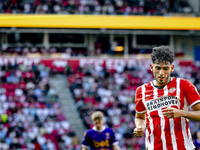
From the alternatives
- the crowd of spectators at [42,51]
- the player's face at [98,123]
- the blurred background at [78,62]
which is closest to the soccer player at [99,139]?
the player's face at [98,123]

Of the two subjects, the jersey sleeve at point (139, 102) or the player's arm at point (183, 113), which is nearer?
the player's arm at point (183, 113)

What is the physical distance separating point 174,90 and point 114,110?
401 inches

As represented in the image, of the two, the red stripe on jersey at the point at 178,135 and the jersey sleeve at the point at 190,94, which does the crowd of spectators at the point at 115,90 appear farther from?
the jersey sleeve at the point at 190,94

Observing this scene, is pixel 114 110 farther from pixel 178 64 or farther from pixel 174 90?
pixel 174 90

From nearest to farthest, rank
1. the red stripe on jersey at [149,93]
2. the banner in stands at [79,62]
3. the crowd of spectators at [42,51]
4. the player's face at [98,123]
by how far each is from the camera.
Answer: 1. the red stripe on jersey at [149,93]
2. the player's face at [98,123]
3. the banner in stands at [79,62]
4. the crowd of spectators at [42,51]

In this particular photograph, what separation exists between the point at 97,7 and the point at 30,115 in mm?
8383

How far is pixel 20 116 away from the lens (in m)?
12.2

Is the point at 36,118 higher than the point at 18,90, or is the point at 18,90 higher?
the point at 18,90

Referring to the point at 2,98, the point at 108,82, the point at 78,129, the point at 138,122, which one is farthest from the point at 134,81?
the point at 138,122

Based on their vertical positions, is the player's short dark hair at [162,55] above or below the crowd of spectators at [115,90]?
above

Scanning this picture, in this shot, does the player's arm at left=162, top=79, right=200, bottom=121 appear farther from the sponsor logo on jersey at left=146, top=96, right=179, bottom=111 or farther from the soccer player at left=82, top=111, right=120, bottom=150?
the soccer player at left=82, top=111, right=120, bottom=150

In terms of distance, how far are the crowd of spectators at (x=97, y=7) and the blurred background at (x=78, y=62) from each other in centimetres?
6

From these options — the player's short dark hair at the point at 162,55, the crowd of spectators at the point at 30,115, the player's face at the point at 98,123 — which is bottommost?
the crowd of spectators at the point at 30,115

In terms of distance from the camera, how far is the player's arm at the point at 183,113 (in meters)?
2.58
